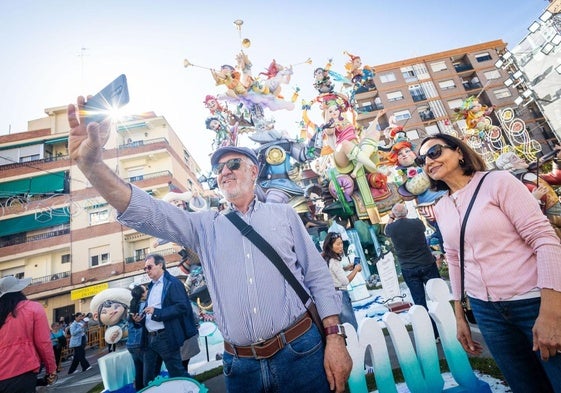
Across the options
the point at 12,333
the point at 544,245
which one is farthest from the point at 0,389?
the point at 544,245

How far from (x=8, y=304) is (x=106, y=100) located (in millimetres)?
3016

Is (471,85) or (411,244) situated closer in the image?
(411,244)

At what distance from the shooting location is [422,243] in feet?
12.0

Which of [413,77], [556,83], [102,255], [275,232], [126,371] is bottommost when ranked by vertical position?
[126,371]

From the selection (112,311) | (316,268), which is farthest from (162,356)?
(316,268)

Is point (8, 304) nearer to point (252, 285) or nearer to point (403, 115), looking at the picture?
point (252, 285)

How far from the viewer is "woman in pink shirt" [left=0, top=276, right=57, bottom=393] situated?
267 centimetres

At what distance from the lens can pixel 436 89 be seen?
3089cm

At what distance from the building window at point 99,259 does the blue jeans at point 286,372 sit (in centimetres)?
2237

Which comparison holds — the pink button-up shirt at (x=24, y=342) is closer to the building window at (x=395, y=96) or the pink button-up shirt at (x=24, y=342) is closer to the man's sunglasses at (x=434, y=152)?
the man's sunglasses at (x=434, y=152)

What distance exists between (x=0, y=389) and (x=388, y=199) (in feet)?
23.0

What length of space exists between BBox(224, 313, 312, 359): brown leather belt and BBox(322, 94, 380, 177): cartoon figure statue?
522cm

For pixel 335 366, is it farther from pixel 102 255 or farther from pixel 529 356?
pixel 102 255

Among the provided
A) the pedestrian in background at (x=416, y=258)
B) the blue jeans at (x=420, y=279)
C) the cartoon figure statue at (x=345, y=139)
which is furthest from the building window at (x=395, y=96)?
the blue jeans at (x=420, y=279)
